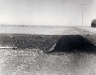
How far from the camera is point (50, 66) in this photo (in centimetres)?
2078

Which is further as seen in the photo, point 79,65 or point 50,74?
point 79,65

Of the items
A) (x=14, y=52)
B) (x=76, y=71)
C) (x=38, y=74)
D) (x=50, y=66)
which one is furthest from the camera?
(x=14, y=52)

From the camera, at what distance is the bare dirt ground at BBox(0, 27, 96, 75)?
19117 millimetres

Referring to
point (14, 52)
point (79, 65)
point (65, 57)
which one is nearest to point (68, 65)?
point (79, 65)

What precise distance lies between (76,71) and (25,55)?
754 cm

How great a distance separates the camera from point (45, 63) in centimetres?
2206

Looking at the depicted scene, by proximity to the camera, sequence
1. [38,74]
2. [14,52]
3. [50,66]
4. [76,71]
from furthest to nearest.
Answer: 1. [14,52]
2. [50,66]
3. [76,71]
4. [38,74]

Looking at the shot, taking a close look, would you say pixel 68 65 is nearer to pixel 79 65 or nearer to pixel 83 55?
pixel 79 65

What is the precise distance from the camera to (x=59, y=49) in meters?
27.6

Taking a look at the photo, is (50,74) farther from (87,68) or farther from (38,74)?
(87,68)

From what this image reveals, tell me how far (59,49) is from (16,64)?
24.0 ft

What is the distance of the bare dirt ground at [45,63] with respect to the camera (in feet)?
62.7

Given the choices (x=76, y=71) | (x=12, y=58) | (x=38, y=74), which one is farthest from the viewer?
(x=12, y=58)

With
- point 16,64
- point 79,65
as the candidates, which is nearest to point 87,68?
point 79,65
